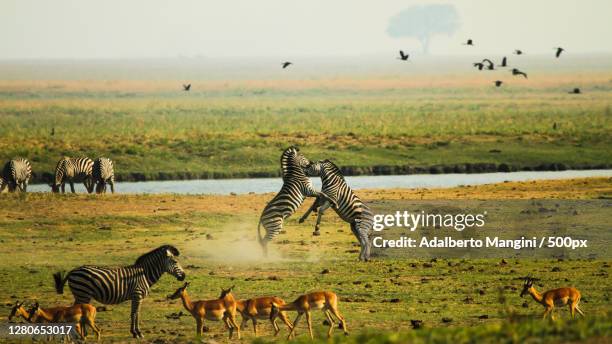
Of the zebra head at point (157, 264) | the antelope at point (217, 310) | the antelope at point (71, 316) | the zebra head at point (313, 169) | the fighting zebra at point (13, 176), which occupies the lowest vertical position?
the fighting zebra at point (13, 176)

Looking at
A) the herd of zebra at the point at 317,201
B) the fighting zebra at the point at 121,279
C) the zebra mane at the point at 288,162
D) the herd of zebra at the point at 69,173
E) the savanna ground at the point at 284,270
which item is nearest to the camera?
the savanna ground at the point at 284,270

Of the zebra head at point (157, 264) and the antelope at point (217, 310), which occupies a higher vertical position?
the zebra head at point (157, 264)

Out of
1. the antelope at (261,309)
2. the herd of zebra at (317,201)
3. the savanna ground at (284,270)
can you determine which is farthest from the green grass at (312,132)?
the antelope at (261,309)

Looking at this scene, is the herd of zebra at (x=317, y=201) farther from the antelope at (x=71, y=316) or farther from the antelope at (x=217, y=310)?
the antelope at (x=71, y=316)

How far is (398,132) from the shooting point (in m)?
54.9

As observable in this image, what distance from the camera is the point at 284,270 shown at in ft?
74.5

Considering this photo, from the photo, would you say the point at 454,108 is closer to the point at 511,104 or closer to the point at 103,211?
the point at 511,104

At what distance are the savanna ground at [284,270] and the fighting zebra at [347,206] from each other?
50cm

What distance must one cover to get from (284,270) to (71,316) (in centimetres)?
747

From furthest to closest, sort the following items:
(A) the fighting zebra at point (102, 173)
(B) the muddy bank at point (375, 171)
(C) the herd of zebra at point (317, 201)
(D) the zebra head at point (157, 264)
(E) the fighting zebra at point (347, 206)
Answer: (B) the muddy bank at point (375, 171) < (A) the fighting zebra at point (102, 173) < (C) the herd of zebra at point (317, 201) < (E) the fighting zebra at point (347, 206) < (D) the zebra head at point (157, 264)

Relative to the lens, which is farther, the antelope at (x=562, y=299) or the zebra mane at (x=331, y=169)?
the zebra mane at (x=331, y=169)

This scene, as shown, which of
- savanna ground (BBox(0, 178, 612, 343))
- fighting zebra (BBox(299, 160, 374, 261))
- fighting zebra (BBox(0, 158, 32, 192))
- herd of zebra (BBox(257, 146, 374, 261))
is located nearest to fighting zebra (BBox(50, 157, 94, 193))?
fighting zebra (BBox(0, 158, 32, 192))

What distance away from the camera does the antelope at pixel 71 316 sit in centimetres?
1563

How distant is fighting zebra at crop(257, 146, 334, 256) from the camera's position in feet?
82.1
